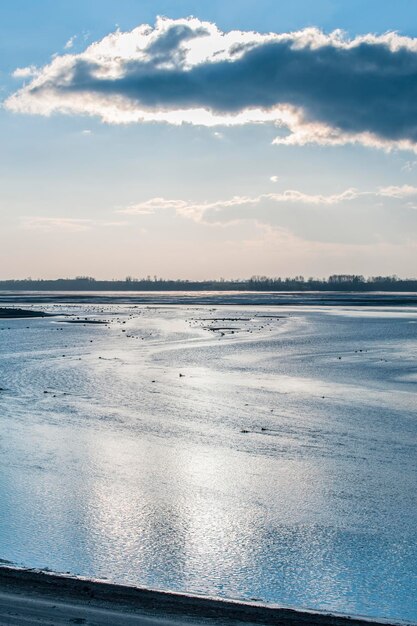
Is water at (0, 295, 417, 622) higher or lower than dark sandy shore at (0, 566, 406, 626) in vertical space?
lower

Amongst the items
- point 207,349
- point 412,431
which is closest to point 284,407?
point 412,431

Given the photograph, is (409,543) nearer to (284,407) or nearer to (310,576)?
(310,576)

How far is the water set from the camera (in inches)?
282

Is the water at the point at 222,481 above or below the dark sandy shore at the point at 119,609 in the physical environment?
below

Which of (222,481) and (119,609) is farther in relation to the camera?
(222,481)

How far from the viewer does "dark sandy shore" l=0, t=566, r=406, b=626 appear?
5.70 m

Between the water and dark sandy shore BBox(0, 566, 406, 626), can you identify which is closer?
dark sandy shore BBox(0, 566, 406, 626)

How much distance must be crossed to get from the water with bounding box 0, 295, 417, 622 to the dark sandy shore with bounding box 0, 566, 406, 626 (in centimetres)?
38

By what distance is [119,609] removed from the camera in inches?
234

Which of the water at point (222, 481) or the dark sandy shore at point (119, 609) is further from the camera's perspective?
the water at point (222, 481)

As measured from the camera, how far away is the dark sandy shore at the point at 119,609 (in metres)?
5.70

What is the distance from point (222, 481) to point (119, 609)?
16.3 ft

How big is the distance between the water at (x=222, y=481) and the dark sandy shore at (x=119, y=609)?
38 cm

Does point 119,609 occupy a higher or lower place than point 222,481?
higher
